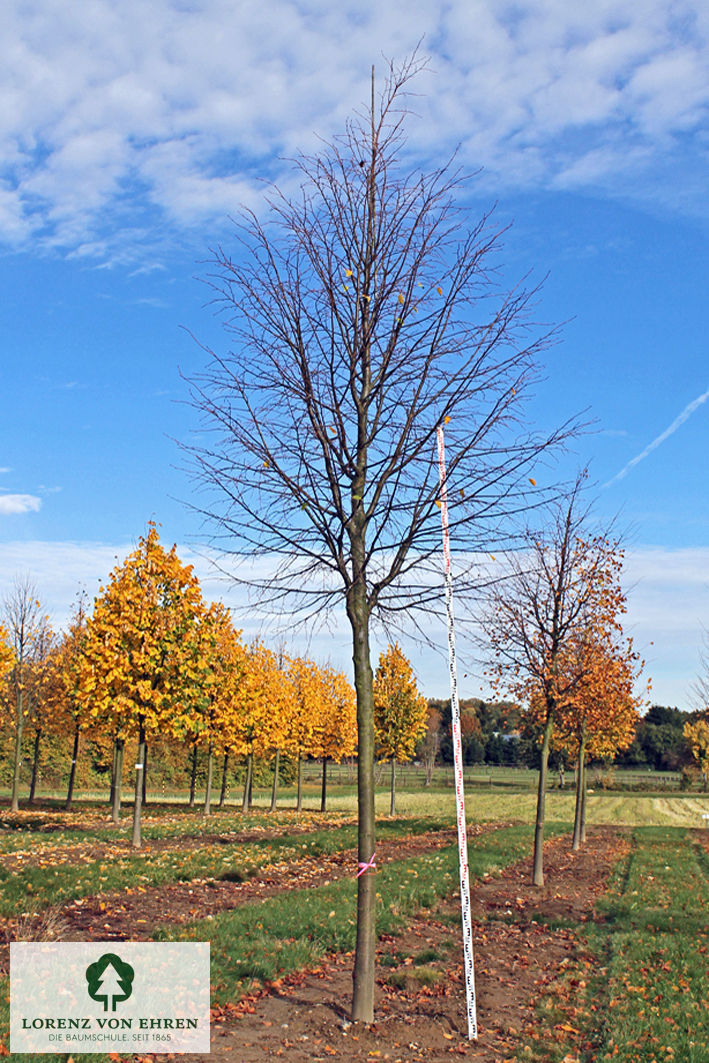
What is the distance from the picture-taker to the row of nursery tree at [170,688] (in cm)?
1883

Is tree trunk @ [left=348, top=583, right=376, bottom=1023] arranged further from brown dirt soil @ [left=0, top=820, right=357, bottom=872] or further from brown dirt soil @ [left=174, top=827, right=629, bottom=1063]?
brown dirt soil @ [left=0, top=820, right=357, bottom=872]

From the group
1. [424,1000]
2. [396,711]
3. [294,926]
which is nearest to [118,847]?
[294,926]

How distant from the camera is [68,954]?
7.49 meters

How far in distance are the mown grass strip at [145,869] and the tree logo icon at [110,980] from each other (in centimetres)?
331

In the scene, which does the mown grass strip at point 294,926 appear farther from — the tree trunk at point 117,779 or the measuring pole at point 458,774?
the tree trunk at point 117,779

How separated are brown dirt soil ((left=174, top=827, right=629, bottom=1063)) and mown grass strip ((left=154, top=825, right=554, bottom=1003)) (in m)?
0.24

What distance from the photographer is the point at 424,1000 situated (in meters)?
7.37

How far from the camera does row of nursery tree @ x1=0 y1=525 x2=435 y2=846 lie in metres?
18.8

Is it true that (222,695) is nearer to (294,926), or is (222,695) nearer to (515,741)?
(294,926)

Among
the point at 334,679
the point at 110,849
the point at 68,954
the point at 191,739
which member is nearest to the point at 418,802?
the point at 334,679

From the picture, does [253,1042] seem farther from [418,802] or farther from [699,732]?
[699,732]

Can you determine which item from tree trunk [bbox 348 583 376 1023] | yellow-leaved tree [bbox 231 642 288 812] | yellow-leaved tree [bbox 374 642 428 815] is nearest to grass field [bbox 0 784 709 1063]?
tree trunk [bbox 348 583 376 1023]

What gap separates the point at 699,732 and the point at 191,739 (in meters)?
→ 37.8

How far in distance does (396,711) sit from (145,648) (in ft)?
65.9
